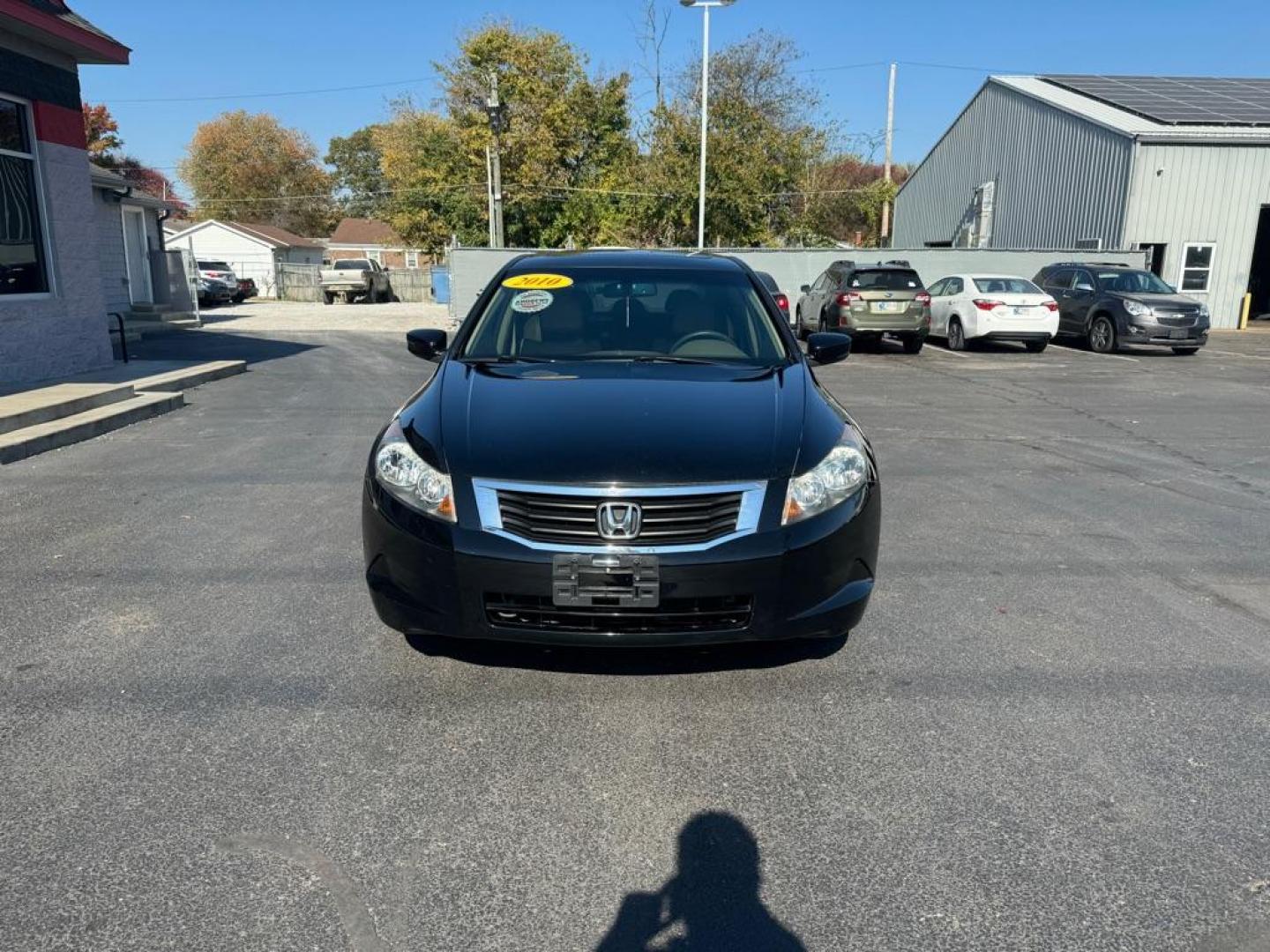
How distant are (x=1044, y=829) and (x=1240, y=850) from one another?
515 millimetres

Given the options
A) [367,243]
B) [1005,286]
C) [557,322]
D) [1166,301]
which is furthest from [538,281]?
[367,243]

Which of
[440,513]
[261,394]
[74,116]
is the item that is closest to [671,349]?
[440,513]

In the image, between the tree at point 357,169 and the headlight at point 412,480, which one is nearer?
the headlight at point 412,480

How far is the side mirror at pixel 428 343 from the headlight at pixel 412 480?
55.0 inches

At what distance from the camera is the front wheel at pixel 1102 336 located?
58.7 ft

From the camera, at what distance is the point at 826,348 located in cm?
494

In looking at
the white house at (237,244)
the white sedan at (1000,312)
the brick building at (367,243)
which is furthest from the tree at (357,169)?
the white sedan at (1000,312)

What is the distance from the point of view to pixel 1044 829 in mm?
2693

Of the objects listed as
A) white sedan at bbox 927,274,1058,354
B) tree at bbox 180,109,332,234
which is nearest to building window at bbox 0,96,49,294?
white sedan at bbox 927,274,1058,354

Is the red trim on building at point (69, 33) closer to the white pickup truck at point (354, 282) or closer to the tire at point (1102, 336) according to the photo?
the tire at point (1102, 336)

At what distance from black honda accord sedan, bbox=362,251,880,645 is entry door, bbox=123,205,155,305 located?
2378 cm

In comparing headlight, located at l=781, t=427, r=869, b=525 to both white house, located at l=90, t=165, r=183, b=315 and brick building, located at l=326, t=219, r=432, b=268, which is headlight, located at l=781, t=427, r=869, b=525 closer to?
white house, located at l=90, t=165, r=183, b=315

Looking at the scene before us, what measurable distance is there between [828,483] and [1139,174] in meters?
24.7

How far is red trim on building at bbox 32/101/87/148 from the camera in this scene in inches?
417
